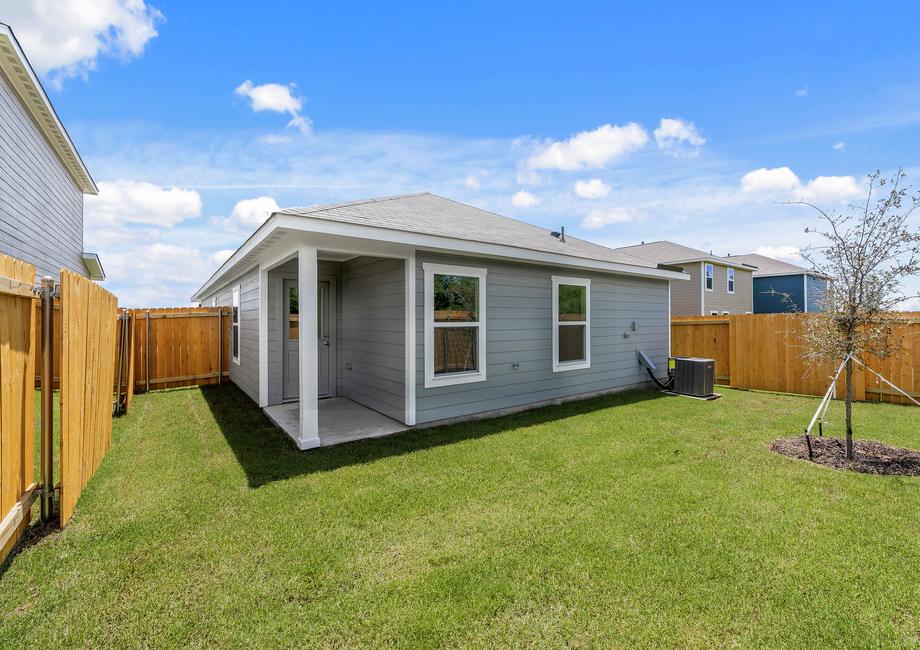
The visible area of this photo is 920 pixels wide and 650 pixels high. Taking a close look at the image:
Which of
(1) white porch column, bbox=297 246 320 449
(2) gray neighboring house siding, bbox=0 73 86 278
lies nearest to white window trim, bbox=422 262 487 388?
(1) white porch column, bbox=297 246 320 449

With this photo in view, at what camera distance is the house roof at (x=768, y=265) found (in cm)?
2220

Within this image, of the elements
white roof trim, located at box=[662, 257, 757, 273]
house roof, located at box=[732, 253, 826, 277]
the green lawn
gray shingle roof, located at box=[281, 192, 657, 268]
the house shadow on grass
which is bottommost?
the green lawn

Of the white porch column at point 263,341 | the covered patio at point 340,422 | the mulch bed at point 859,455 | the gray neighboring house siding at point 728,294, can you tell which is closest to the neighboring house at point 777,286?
the gray neighboring house siding at point 728,294

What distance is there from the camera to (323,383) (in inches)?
291

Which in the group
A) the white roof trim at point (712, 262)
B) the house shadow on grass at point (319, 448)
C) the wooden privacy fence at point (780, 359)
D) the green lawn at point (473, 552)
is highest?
the white roof trim at point (712, 262)

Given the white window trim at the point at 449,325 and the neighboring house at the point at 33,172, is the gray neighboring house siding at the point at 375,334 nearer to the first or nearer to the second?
the white window trim at the point at 449,325

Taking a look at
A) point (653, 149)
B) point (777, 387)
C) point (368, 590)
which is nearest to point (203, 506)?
point (368, 590)

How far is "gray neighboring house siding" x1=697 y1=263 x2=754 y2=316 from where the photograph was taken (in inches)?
721

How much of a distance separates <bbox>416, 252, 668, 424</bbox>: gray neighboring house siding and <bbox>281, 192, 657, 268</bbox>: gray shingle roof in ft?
1.17

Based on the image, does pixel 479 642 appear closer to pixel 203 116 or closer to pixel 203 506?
pixel 203 506

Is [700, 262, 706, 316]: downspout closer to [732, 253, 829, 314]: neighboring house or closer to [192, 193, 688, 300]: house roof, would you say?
[732, 253, 829, 314]: neighboring house

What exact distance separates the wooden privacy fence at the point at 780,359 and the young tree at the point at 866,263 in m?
2.84

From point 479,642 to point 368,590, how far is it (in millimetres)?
689

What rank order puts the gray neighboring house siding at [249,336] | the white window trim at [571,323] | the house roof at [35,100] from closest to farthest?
the house roof at [35,100] → the white window trim at [571,323] → the gray neighboring house siding at [249,336]
